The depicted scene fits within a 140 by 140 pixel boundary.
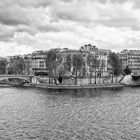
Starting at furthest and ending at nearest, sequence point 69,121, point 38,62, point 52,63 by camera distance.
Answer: point 38,62, point 52,63, point 69,121

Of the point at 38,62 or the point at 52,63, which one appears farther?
the point at 38,62

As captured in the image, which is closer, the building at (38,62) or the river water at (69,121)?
the river water at (69,121)

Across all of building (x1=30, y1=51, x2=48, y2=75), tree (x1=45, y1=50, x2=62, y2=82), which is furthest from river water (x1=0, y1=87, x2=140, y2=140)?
building (x1=30, y1=51, x2=48, y2=75)

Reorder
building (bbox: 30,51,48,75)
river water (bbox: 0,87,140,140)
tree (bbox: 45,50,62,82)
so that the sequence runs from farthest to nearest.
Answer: building (bbox: 30,51,48,75) < tree (bbox: 45,50,62,82) < river water (bbox: 0,87,140,140)

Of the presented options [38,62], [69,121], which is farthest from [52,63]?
[69,121]

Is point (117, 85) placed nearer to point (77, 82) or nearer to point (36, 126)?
point (77, 82)

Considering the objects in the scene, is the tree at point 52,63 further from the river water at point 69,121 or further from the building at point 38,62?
the building at point 38,62

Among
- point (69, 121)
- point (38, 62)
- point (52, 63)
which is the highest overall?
point (38, 62)

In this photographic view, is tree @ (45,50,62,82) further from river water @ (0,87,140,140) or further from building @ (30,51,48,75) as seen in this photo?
building @ (30,51,48,75)

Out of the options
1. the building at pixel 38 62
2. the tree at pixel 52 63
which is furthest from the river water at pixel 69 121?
the building at pixel 38 62

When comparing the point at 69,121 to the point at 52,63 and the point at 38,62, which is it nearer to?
the point at 52,63

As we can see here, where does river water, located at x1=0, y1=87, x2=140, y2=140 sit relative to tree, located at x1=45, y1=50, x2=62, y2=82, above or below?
below

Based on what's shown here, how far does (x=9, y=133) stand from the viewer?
129ft

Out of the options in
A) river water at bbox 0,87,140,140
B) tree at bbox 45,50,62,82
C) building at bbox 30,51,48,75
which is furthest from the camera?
building at bbox 30,51,48,75
